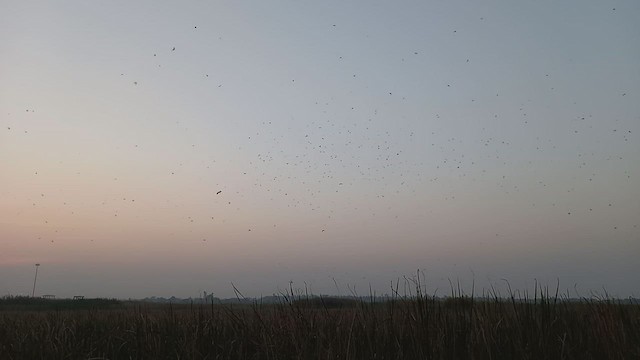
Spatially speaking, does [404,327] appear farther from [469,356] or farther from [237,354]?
[237,354]

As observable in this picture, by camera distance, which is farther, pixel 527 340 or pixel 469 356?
pixel 527 340

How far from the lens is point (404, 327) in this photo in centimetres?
568

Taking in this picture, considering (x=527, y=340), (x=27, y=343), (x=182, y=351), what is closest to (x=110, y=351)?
(x=27, y=343)

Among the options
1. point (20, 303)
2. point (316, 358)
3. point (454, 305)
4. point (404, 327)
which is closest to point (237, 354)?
point (316, 358)

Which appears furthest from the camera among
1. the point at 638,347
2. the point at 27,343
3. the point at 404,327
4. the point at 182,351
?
the point at 27,343

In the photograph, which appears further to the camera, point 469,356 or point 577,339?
point 577,339

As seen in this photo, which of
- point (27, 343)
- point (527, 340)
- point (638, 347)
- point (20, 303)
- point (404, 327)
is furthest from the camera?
point (20, 303)

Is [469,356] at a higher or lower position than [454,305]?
lower

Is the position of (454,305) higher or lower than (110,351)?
higher

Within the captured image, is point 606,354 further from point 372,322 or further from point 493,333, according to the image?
point 372,322

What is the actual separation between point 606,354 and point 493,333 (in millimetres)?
991

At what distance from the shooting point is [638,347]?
4496mm

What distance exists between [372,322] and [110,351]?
387 cm

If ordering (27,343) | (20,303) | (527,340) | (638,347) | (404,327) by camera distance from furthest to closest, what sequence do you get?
(20,303) < (27,343) < (404,327) < (527,340) < (638,347)
